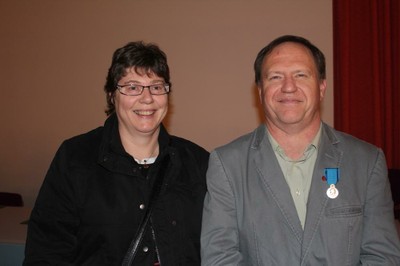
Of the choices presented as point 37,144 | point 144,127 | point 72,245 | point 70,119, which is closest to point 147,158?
point 144,127

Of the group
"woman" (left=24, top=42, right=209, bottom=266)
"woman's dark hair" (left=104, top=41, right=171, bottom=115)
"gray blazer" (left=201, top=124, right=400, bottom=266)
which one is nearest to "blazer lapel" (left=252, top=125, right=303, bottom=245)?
"gray blazer" (left=201, top=124, right=400, bottom=266)

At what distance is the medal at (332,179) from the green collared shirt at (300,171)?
96mm

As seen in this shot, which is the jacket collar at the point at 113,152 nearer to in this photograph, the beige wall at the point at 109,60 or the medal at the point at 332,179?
the medal at the point at 332,179

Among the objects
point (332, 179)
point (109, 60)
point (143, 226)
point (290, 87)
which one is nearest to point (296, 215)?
point (332, 179)

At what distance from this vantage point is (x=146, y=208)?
2.02 meters

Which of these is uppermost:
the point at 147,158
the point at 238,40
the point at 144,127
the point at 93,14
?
the point at 93,14

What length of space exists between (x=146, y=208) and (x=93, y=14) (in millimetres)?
3510

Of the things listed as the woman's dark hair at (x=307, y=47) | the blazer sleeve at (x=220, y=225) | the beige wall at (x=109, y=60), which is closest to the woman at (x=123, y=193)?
the blazer sleeve at (x=220, y=225)

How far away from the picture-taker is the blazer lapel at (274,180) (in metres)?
1.78

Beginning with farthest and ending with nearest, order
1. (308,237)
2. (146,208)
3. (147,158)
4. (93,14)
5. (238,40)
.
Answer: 1. (93,14)
2. (238,40)
3. (147,158)
4. (146,208)
5. (308,237)

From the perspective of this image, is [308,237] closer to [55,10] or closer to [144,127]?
[144,127]

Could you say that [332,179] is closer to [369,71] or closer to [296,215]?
[296,215]

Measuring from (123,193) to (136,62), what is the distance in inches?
28.0

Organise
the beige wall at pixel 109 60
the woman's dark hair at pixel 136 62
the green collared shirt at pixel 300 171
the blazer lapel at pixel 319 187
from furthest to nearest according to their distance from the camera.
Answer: the beige wall at pixel 109 60
the woman's dark hair at pixel 136 62
the green collared shirt at pixel 300 171
the blazer lapel at pixel 319 187
